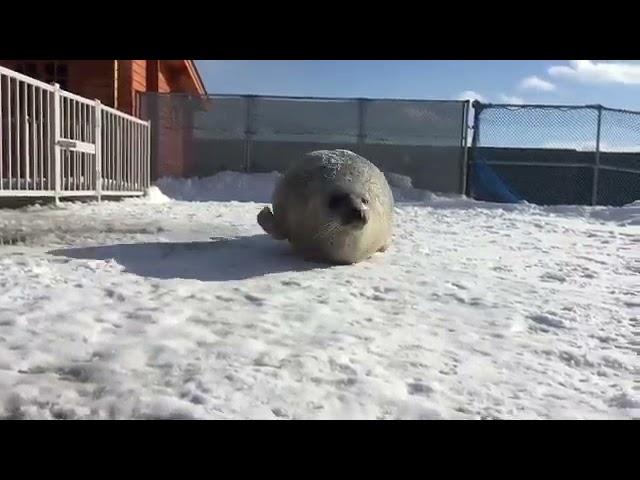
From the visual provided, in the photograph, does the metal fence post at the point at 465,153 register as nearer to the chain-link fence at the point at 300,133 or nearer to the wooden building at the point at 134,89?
the chain-link fence at the point at 300,133

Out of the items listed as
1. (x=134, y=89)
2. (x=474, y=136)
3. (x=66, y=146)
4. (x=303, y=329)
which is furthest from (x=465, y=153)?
(x=303, y=329)

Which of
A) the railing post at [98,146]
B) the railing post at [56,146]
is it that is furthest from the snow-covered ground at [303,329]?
the railing post at [98,146]

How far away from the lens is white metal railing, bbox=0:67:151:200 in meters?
7.34

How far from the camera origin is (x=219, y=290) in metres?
3.96

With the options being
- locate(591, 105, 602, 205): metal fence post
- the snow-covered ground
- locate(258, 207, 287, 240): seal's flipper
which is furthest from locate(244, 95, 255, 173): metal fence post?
locate(258, 207, 287, 240): seal's flipper

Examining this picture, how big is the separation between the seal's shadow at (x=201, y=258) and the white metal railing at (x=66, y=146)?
232cm

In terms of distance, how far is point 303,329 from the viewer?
3.24 meters

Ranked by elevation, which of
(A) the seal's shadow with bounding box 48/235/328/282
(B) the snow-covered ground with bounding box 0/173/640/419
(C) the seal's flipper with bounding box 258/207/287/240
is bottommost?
(B) the snow-covered ground with bounding box 0/173/640/419

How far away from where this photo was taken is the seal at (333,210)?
16.1ft

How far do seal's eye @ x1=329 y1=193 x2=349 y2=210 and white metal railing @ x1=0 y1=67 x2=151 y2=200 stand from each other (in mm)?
3720

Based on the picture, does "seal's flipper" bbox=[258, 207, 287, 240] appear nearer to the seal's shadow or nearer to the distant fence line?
the seal's shadow

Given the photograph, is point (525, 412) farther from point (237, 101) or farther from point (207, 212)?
point (237, 101)

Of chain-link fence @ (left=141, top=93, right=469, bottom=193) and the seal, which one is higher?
chain-link fence @ (left=141, top=93, right=469, bottom=193)

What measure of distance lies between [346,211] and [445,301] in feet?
3.76
